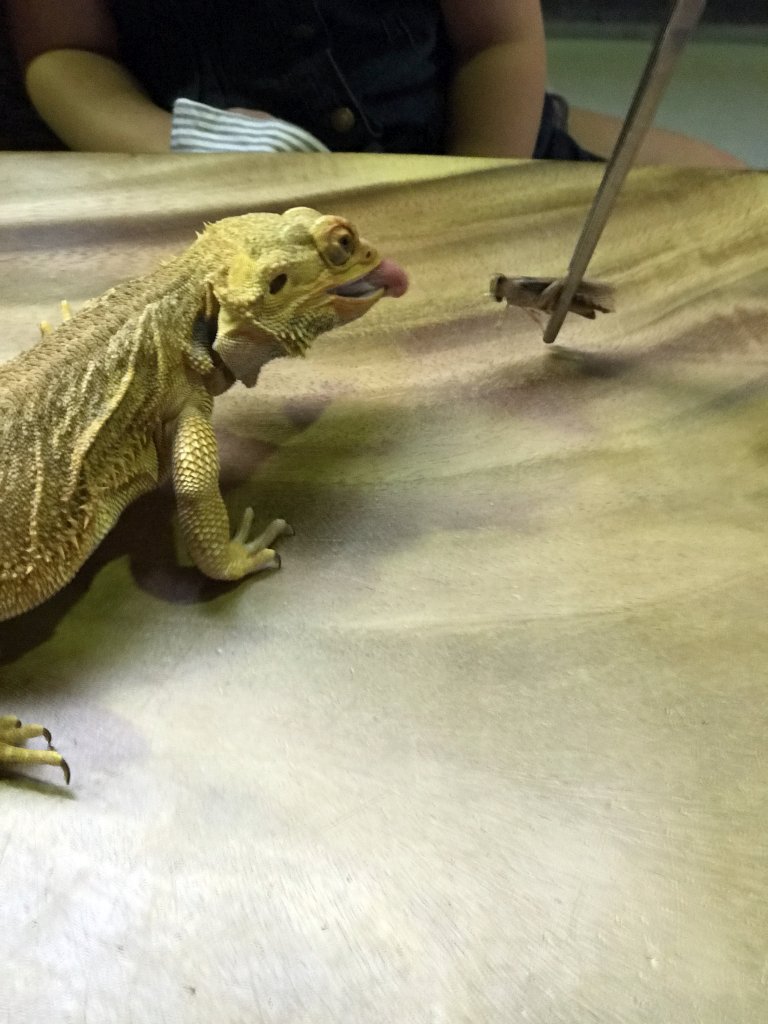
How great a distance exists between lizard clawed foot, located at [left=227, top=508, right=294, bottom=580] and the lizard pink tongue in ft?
1.05

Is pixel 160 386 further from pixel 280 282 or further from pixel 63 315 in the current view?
pixel 63 315

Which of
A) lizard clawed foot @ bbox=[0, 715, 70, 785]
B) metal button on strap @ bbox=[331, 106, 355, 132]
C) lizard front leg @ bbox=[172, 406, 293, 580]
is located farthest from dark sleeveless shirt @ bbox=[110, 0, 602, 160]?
lizard clawed foot @ bbox=[0, 715, 70, 785]

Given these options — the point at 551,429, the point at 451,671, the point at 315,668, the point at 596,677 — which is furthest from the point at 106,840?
the point at 551,429

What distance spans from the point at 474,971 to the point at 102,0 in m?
1.61

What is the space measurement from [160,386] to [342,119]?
2.52ft

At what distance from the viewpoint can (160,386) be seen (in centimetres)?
92

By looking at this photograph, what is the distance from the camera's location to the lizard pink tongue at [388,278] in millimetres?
1014

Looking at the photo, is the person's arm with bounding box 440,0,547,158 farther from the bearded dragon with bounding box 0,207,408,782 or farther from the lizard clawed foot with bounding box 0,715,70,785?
the lizard clawed foot with bounding box 0,715,70,785

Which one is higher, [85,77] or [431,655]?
[85,77]

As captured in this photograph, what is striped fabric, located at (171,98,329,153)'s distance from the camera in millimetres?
1354

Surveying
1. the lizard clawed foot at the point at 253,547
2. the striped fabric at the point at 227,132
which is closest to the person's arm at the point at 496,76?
the striped fabric at the point at 227,132

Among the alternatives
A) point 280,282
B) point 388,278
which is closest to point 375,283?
point 388,278

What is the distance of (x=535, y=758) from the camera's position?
81 centimetres

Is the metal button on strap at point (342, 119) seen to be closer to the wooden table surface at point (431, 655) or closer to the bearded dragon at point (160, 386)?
the wooden table surface at point (431, 655)
